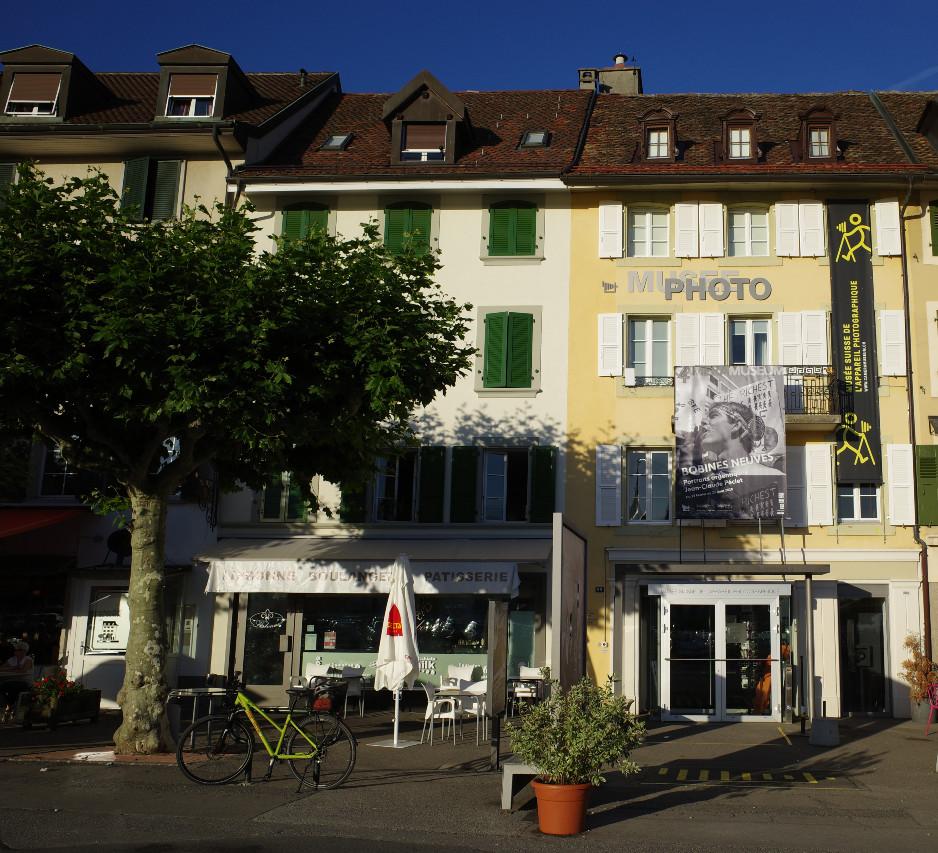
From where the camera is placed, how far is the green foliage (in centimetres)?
1265

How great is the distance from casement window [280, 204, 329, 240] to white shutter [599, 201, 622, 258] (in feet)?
17.8

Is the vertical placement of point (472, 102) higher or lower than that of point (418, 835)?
higher

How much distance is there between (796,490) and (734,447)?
149 centimetres

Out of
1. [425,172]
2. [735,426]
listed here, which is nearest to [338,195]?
[425,172]

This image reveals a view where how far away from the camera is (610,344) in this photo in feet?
65.9

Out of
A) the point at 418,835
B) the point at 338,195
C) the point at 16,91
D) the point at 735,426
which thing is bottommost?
the point at 418,835

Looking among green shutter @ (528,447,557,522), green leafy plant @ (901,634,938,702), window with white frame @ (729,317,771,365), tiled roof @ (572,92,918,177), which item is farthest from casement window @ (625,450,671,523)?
tiled roof @ (572,92,918,177)

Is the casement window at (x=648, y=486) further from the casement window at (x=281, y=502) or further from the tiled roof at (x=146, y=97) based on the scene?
the tiled roof at (x=146, y=97)

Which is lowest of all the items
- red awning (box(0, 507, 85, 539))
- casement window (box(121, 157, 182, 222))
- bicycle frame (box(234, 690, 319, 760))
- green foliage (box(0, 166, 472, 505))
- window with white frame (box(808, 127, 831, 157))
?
bicycle frame (box(234, 690, 319, 760))

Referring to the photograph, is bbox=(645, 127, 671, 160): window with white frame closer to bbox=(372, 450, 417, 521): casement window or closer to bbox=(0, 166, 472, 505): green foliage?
bbox=(372, 450, 417, 521): casement window

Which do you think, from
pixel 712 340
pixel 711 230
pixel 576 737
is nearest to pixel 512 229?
pixel 711 230

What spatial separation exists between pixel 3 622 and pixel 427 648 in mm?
7782

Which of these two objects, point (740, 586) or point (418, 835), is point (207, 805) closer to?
point (418, 835)

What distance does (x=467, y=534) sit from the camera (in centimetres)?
1970
